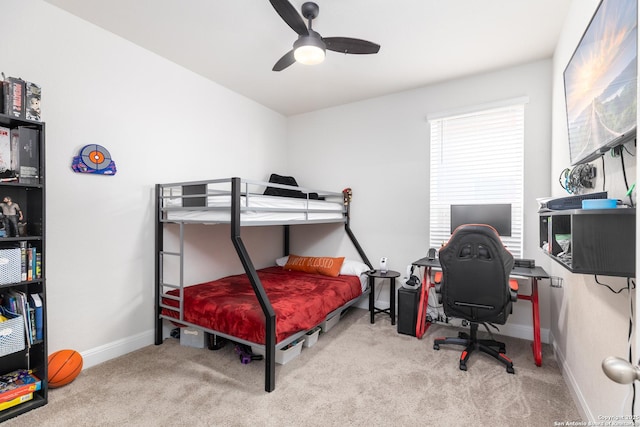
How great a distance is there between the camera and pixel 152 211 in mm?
2691

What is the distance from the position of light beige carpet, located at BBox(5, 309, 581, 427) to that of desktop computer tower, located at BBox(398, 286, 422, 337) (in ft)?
0.95

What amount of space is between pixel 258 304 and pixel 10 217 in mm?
1631

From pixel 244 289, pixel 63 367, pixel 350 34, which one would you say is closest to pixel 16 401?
pixel 63 367

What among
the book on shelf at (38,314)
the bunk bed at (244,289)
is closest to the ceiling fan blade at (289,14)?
the bunk bed at (244,289)

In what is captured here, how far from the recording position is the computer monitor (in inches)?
108

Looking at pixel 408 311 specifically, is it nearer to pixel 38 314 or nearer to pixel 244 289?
pixel 244 289

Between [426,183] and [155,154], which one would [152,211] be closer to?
[155,154]

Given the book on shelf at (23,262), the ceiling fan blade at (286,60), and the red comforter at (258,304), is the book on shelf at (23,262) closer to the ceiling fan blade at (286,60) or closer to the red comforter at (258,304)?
the red comforter at (258,304)

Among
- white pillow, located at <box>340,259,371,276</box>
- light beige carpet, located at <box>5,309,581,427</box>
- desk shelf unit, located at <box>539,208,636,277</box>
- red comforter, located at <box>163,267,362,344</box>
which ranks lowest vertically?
light beige carpet, located at <box>5,309,581,427</box>

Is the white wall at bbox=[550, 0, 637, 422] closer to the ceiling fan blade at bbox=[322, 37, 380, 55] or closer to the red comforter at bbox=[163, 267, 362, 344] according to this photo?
the ceiling fan blade at bbox=[322, 37, 380, 55]

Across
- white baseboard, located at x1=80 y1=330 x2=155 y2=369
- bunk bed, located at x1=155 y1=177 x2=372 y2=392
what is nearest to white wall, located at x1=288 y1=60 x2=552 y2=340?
bunk bed, located at x1=155 y1=177 x2=372 y2=392

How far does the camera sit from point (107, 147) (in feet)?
7.83

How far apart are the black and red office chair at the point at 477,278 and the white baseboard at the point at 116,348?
258 cm

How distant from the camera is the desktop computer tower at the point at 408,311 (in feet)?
9.48
